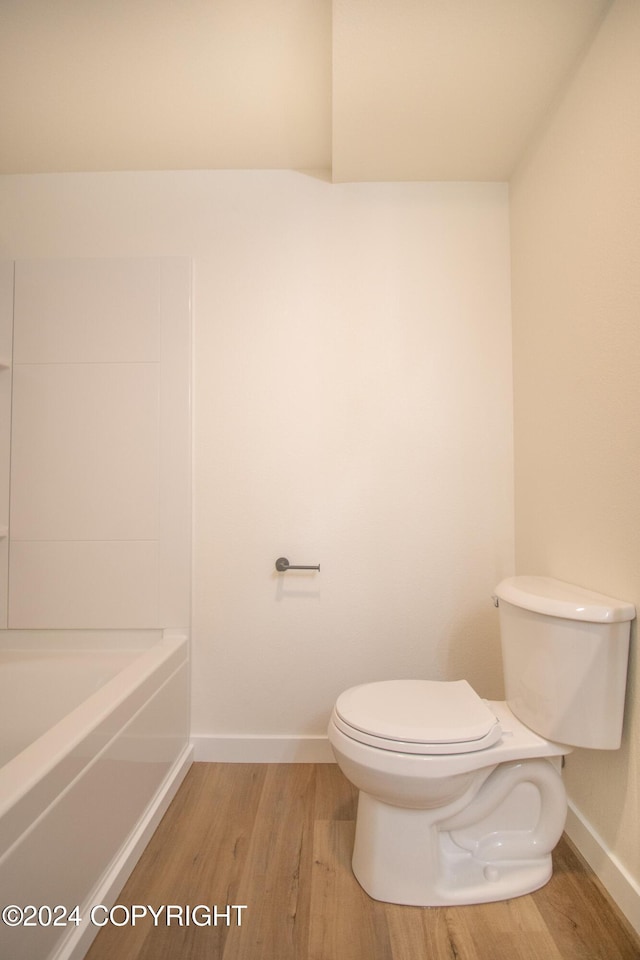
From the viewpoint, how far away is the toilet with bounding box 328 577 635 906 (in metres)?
1.21

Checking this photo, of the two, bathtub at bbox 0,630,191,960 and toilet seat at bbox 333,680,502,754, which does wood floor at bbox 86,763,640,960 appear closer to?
bathtub at bbox 0,630,191,960

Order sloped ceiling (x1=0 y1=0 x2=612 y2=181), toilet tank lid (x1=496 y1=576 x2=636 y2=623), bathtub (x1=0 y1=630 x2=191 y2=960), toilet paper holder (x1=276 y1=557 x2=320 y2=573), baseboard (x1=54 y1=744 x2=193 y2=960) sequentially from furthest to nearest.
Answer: toilet paper holder (x1=276 y1=557 x2=320 y2=573)
sloped ceiling (x1=0 y1=0 x2=612 y2=181)
toilet tank lid (x1=496 y1=576 x2=636 y2=623)
baseboard (x1=54 y1=744 x2=193 y2=960)
bathtub (x1=0 y1=630 x2=191 y2=960)

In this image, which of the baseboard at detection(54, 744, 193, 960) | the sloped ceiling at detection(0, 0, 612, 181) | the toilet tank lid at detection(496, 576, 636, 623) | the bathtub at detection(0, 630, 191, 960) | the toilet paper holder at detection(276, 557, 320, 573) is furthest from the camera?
the toilet paper holder at detection(276, 557, 320, 573)

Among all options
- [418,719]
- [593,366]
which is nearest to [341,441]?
[593,366]

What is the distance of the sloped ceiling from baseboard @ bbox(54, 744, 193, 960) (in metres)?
2.23

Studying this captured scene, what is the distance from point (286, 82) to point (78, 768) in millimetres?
2009

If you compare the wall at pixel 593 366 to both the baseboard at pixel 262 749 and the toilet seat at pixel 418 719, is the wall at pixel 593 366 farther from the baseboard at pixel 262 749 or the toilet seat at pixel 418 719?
the baseboard at pixel 262 749

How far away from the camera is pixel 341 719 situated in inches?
51.6

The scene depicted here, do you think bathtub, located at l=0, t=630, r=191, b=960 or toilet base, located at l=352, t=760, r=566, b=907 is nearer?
bathtub, located at l=0, t=630, r=191, b=960

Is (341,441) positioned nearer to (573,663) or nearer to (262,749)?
(573,663)

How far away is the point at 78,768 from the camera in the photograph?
1.12m

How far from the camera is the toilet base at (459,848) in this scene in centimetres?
126

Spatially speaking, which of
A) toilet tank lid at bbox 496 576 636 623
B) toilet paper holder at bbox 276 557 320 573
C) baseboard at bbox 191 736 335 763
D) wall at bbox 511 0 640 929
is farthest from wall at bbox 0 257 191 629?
wall at bbox 511 0 640 929

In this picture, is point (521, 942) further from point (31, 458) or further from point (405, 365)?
point (31, 458)
